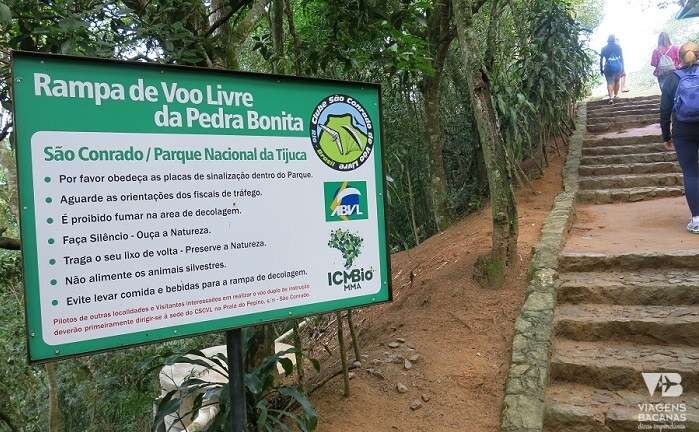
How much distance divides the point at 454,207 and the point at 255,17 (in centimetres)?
435

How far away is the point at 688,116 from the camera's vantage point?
4.53 meters

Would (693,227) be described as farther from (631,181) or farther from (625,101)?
(625,101)

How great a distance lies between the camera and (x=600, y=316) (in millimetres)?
3518

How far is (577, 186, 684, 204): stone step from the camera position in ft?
20.6

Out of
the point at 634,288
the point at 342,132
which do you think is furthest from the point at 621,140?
the point at 342,132

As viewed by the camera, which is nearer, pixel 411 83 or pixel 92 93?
pixel 92 93

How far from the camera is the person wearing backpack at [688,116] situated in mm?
4523

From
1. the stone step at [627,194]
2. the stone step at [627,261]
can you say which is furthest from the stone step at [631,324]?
the stone step at [627,194]

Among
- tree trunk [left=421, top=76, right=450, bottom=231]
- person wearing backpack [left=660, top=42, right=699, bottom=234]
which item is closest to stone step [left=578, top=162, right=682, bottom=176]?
tree trunk [left=421, top=76, right=450, bottom=231]

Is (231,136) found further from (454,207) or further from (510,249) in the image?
(454,207)

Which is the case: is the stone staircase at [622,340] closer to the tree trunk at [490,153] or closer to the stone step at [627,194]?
the tree trunk at [490,153]

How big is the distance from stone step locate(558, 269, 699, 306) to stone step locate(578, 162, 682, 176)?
12.0 feet

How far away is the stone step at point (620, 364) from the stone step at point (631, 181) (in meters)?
3.91

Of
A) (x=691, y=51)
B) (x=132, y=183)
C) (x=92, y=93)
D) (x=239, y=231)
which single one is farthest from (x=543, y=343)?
(x=691, y=51)
